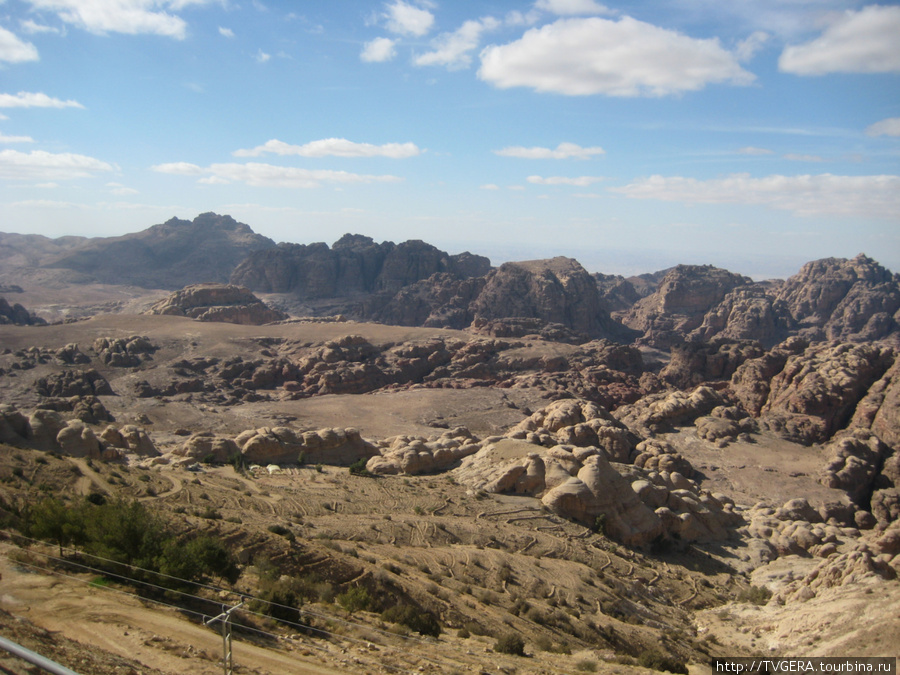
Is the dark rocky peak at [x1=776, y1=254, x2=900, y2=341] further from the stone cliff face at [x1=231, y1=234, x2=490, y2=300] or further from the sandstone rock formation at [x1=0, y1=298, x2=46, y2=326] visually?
the sandstone rock formation at [x1=0, y1=298, x2=46, y2=326]

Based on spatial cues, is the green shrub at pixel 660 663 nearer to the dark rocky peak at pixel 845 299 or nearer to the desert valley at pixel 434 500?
the desert valley at pixel 434 500

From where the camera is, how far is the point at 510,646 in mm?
14891

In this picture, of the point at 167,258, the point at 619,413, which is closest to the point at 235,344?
the point at 619,413

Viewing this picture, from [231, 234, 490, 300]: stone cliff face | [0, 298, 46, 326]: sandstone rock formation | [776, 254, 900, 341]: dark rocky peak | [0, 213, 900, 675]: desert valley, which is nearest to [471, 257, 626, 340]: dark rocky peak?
[0, 213, 900, 675]: desert valley

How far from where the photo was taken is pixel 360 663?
11.9 metres

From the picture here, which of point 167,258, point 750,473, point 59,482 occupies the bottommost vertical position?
point 750,473

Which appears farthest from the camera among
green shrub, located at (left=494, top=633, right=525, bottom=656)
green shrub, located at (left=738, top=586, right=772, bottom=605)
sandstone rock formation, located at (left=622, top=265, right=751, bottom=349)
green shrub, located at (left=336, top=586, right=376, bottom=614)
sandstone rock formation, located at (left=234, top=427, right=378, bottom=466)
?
sandstone rock formation, located at (left=622, top=265, right=751, bottom=349)

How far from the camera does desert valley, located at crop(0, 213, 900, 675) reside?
13.7m

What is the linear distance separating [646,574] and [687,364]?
5192cm

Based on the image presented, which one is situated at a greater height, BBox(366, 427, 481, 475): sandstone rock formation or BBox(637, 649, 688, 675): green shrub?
BBox(366, 427, 481, 475): sandstone rock formation

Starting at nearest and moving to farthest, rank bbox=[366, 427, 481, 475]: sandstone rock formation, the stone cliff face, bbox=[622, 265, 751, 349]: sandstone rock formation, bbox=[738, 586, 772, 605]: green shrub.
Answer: bbox=[738, 586, 772, 605]: green shrub < bbox=[366, 427, 481, 475]: sandstone rock formation < bbox=[622, 265, 751, 349]: sandstone rock formation < the stone cliff face

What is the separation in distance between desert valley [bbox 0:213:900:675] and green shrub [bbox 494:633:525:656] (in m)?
0.05

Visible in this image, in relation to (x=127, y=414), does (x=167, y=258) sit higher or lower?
higher

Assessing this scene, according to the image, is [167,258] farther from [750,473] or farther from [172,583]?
[172,583]
